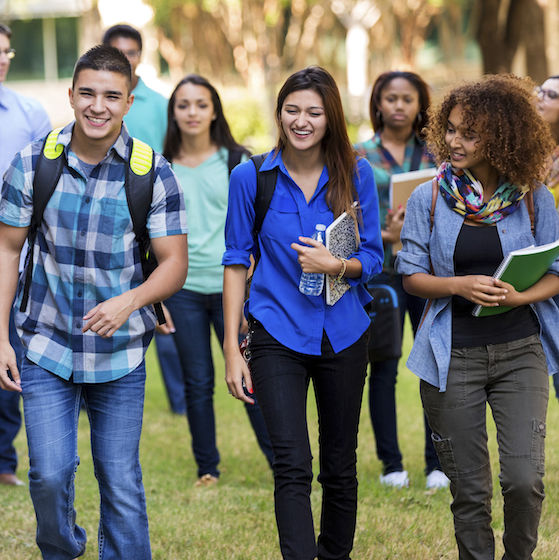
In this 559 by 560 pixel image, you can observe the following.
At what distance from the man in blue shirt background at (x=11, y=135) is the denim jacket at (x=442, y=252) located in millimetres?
2824

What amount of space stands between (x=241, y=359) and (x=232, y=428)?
417 cm

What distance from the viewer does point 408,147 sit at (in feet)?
20.9

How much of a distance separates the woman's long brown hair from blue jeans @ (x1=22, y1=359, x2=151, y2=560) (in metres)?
1.12

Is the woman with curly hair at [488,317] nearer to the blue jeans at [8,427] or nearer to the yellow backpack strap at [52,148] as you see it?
the yellow backpack strap at [52,148]

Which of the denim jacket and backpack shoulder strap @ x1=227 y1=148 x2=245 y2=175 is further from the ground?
backpack shoulder strap @ x1=227 y1=148 x2=245 y2=175

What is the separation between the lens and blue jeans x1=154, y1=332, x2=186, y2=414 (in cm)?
878

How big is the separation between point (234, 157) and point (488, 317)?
283 centimetres

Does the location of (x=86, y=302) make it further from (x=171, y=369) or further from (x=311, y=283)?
(x=171, y=369)

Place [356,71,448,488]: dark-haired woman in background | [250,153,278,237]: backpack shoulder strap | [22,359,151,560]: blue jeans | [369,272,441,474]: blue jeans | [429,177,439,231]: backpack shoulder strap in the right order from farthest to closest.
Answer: [369,272,441,474]: blue jeans
[356,71,448,488]: dark-haired woman in background
[250,153,278,237]: backpack shoulder strap
[429,177,439,231]: backpack shoulder strap
[22,359,151,560]: blue jeans

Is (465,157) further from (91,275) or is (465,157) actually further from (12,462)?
(12,462)

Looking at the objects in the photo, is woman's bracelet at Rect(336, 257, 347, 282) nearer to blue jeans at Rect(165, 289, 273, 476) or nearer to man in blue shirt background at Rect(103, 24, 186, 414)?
blue jeans at Rect(165, 289, 273, 476)

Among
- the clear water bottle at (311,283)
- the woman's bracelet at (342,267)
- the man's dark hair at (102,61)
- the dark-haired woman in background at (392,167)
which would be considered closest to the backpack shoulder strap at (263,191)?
the clear water bottle at (311,283)

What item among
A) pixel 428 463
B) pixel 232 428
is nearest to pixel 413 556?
pixel 428 463

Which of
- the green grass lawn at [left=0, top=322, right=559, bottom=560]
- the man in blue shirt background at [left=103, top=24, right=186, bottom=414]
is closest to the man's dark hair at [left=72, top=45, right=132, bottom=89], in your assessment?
the green grass lawn at [left=0, top=322, right=559, bottom=560]
